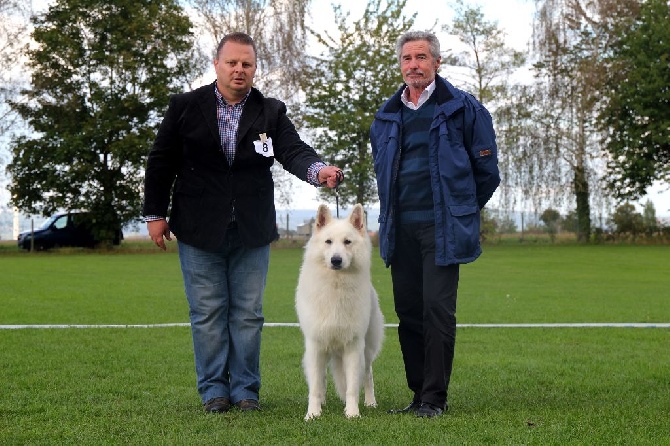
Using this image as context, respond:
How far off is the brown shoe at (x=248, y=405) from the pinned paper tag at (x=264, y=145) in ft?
5.34

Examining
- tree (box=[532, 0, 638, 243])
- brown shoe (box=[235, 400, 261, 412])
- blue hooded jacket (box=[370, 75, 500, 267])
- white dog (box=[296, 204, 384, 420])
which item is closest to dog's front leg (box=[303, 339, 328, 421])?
white dog (box=[296, 204, 384, 420])

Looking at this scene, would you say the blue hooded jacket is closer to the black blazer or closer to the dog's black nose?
the dog's black nose

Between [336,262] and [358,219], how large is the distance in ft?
1.25

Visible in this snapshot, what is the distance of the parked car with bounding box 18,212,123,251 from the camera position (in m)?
35.7

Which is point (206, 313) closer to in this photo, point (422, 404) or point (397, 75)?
point (422, 404)

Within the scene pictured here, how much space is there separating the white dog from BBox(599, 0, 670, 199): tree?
35937mm

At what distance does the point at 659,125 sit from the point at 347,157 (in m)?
15.3

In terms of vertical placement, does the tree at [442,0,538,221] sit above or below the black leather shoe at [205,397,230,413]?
above

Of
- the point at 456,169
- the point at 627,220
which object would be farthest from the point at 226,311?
the point at 627,220

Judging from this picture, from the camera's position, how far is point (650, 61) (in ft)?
127

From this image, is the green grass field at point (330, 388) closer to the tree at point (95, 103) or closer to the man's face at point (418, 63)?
the man's face at point (418, 63)

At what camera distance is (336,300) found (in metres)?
5.26

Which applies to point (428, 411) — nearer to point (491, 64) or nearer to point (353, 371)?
point (353, 371)

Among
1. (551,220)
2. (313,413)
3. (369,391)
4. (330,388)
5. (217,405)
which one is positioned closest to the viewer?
(313,413)
